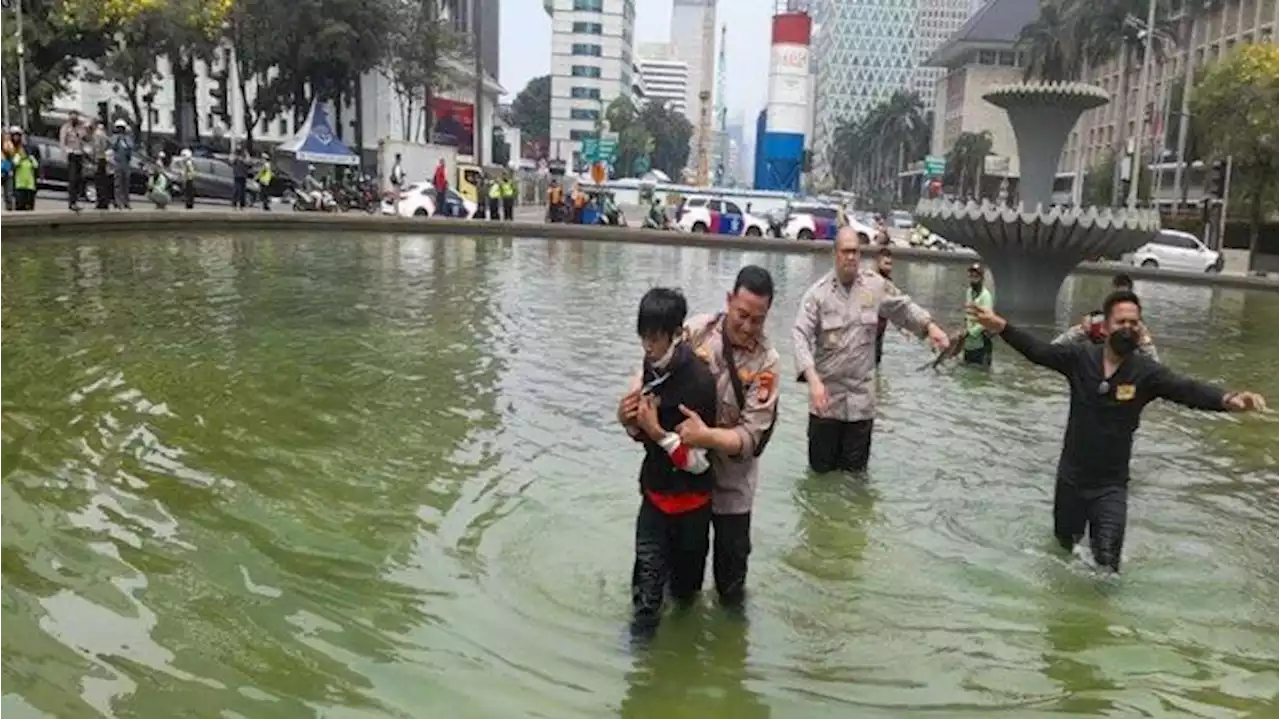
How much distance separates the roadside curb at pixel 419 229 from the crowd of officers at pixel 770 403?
18.2 m

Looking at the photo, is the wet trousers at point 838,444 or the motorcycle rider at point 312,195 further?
the motorcycle rider at point 312,195

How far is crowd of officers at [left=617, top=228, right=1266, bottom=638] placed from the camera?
4.50 m

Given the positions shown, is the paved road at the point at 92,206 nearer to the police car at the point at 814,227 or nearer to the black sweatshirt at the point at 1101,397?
the police car at the point at 814,227

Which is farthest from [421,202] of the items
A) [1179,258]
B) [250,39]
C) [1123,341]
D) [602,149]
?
[602,149]

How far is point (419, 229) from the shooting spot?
3272 centimetres

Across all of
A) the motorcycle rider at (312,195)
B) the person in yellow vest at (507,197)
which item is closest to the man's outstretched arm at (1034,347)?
the motorcycle rider at (312,195)

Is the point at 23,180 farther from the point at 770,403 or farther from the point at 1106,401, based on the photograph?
the point at 1106,401

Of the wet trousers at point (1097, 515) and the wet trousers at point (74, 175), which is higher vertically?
the wet trousers at point (74, 175)

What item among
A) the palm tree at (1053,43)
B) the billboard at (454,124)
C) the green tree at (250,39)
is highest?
the palm tree at (1053,43)

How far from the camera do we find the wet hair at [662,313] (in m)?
4.37

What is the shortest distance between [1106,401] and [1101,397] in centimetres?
3

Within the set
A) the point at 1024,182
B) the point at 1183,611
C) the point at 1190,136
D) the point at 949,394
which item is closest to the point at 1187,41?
the point at 1190,136

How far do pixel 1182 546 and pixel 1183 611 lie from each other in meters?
1.17

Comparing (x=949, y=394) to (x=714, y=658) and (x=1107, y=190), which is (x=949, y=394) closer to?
(x=714, y=658)
